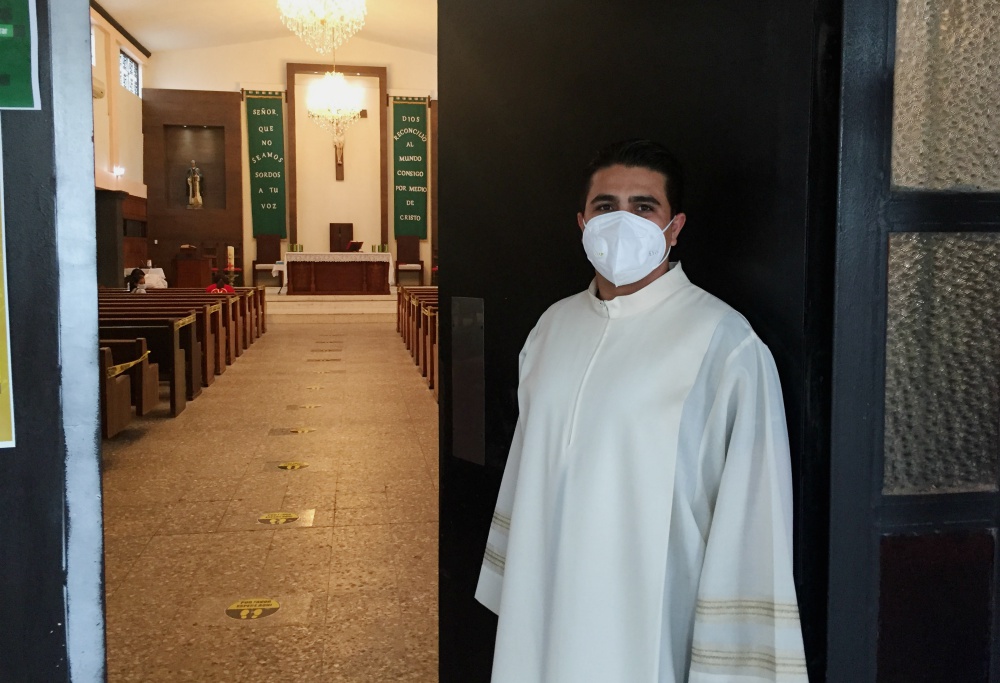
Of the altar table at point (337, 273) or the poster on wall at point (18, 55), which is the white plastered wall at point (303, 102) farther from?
the poster on wall at point (18, 55)

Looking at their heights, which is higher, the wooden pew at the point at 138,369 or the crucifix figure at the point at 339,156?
the crucifix figure at the point at 339,156

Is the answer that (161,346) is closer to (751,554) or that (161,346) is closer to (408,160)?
(751,554)

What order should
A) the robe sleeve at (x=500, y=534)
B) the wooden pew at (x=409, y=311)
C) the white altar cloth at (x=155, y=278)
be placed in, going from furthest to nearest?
the white altar cloth at (x=155, y=278) → the wooden pew at (x=409, y=311) → the robe sleeve at (x=500, y=534)

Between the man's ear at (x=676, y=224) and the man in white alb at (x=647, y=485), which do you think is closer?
the man in white alb at (x=647, y=485)

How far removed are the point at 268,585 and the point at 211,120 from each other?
15.1m

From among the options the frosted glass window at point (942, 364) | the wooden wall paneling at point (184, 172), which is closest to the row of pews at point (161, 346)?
the frosted glass window at point (942, 364)

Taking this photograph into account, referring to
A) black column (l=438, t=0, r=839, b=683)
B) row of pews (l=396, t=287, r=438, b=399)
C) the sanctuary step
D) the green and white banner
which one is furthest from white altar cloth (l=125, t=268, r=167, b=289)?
black column (l=438, t=0, r=839, b=683)

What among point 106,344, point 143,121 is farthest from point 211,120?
point 106,344

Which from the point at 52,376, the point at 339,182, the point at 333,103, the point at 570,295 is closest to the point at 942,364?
the point at 570,295

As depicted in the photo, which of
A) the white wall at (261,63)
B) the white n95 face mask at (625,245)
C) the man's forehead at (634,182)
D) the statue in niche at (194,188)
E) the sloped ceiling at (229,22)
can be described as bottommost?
the white n95 face mask at (625,245)

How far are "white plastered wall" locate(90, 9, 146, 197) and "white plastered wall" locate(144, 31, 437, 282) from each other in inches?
45.2

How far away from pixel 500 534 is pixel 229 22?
15.8 m

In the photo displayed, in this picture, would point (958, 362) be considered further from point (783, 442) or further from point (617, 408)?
point (617, 408)

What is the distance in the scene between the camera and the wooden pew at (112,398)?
4.98 meters
